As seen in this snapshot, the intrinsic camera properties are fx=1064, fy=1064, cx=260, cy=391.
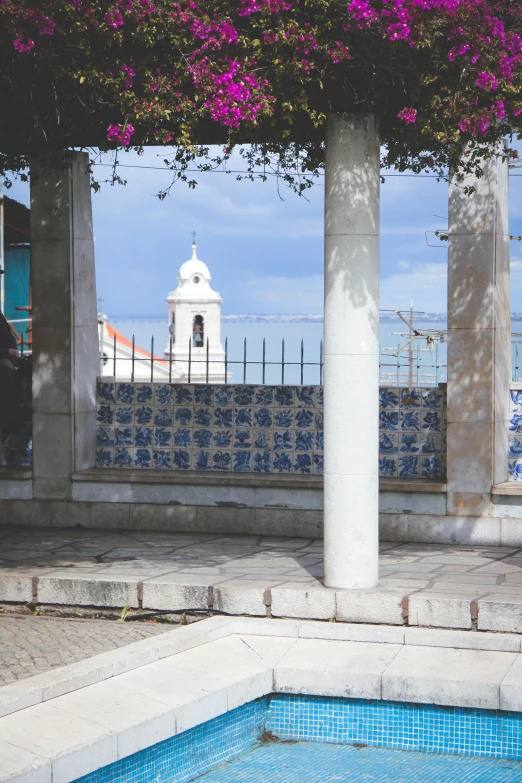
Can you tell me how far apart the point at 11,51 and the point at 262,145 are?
6.39 ft

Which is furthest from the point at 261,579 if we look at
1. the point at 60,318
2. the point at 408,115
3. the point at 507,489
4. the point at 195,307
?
the point at 195,307

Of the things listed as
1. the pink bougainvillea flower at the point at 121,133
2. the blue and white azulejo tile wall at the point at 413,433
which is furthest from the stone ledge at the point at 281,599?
the pink bougainvillea flower at the point at 121,133

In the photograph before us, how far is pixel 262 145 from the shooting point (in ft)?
25.2

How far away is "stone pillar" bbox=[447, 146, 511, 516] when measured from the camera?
8.67 metres

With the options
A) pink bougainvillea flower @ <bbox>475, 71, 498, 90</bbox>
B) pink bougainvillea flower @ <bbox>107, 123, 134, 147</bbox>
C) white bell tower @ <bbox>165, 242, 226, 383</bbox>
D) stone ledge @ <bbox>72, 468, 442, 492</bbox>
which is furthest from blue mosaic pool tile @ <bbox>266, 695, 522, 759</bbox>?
white bell tower @ <bbox>165, 242, 226, 383</bbox>

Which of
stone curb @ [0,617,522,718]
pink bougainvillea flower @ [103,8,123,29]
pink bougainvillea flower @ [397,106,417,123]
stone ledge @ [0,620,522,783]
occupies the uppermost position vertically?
pink bougainvillea flower @ [103,8,123,29]

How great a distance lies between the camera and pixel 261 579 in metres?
7.28

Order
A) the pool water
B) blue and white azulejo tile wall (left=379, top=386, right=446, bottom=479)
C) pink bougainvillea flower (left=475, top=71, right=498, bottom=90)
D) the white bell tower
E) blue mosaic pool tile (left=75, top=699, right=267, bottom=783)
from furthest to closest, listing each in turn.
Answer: the white bell tower, blue and white azulejo tile wall (left=379, top=386, right=446, bottom=479), pink bougainvillea flower (left=475, top=71, right=498, bottom=90), the pool water, blue mosaic pool tile (left=75, top=699, right=267, bottom=783)

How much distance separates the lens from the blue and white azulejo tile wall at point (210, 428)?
9.52 meters

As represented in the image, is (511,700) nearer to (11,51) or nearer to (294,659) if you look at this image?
(294,659)

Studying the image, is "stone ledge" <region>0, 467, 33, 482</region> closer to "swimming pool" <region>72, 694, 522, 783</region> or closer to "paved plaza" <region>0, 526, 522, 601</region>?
"paved plaza" <region>0, 526, 522, 601</region>

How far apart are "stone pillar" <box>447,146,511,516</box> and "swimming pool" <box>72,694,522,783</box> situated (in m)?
3.35

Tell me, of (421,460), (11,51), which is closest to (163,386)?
(421,460)

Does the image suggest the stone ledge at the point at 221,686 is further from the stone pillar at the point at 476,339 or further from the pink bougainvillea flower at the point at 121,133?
the pink bougainvillea flower at the point at 121,133
